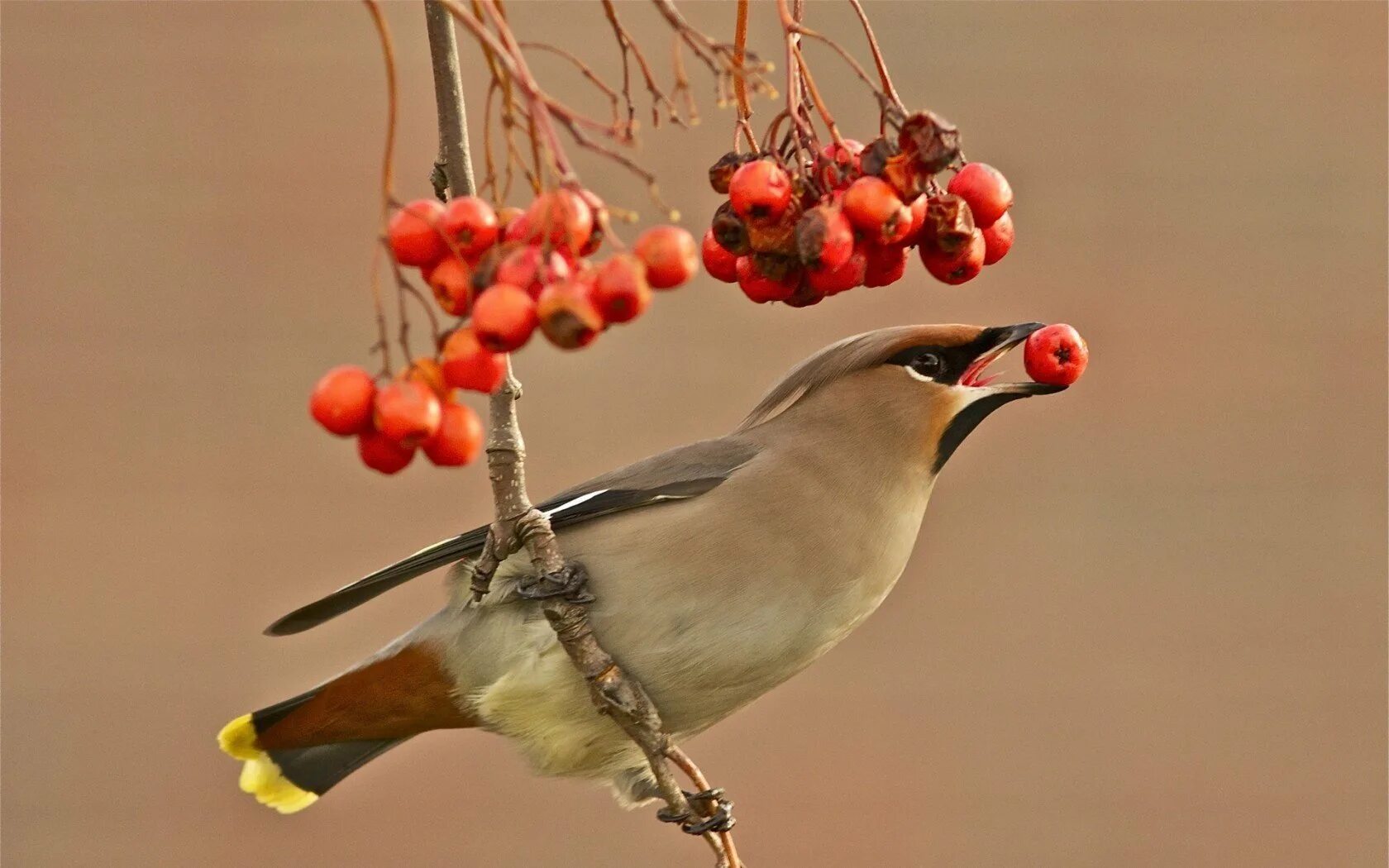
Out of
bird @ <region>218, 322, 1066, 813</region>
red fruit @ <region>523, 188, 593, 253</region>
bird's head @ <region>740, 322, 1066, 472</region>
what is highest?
red fruit @ <region>523, 188, 593, 253</region>

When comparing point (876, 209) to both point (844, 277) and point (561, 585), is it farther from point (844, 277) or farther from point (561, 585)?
point (561, 585)

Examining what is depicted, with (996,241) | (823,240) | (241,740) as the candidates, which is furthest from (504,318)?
(241,740)

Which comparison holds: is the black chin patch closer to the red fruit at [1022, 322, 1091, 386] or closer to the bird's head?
the bird's head

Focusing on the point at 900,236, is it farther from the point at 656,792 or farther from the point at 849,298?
the point at 849,298

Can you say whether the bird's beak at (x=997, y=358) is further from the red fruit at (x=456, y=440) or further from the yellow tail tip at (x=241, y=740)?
the yellow tail tip at (x=241, y=740)

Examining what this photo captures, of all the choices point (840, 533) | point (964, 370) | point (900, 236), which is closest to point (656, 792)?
point (840, 533)

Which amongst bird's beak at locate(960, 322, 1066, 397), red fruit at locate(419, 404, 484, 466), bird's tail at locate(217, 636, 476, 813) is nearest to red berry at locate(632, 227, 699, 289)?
red fruit at locate(419, 404, 484, 466)
